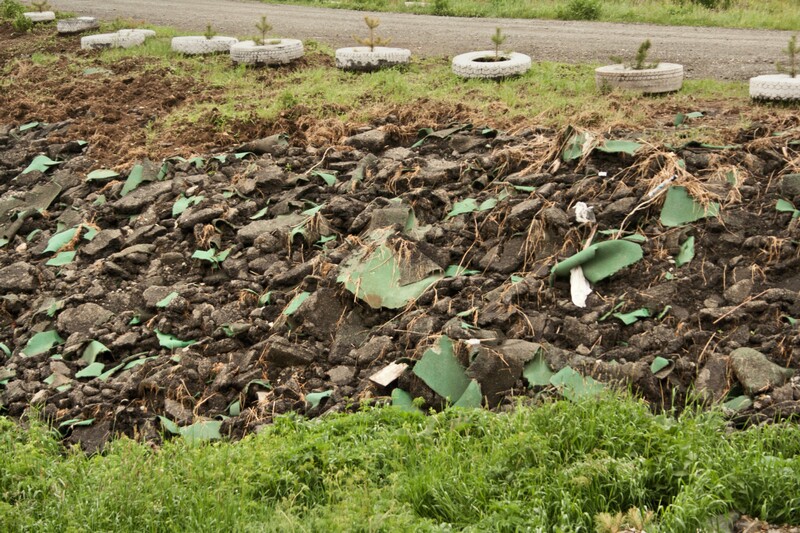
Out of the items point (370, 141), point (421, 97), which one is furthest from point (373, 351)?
point (421, 97)

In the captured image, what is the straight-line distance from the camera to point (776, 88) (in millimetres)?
7875

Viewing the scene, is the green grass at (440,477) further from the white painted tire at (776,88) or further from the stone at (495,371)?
the white painted tire at (776,88)

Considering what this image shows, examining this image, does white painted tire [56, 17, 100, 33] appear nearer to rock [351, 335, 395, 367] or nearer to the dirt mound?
the dirt mound

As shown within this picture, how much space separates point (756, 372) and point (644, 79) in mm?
4456

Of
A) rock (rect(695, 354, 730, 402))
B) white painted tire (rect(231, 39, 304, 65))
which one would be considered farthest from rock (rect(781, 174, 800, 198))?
white painted tire (rect(231, 39, 304, 65))

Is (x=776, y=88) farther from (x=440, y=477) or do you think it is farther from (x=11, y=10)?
(x=11, y=10)

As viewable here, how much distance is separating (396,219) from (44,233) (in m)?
3.16

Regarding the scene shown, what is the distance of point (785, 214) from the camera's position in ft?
18.5

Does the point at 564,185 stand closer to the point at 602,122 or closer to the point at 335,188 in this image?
the point at 602,122

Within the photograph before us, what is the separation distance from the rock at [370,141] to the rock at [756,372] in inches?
146

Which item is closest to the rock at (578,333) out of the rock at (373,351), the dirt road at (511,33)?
the rock at (373,351)

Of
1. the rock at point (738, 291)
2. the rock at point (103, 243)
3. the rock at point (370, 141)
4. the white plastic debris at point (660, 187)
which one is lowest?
the rock at point (103, 243)

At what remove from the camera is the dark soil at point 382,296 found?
4988 mm

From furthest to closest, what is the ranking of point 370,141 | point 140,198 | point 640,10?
point 640,10, point 370,141, point 140,198
